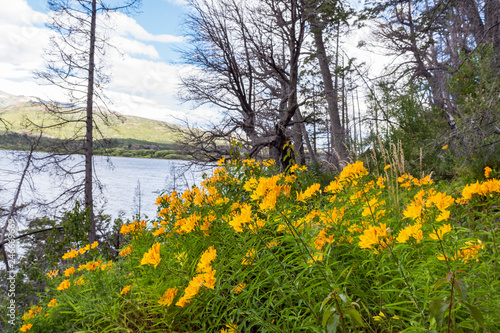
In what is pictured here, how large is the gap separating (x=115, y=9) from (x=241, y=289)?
11.8 meters

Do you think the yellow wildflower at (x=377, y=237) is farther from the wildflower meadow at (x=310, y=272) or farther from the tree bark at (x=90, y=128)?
the tree bark at (x=90, y=128)

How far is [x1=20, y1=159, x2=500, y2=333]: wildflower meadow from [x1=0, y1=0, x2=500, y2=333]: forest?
1 cm

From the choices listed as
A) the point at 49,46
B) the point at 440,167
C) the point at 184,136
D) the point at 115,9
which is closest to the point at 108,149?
the point at 184,136

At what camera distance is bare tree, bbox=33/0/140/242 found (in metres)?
8.97

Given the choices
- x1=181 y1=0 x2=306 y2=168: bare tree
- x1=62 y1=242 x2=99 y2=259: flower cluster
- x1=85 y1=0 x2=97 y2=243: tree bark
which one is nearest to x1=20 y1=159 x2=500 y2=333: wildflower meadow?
x1=62 y1=242 x2=99 y2=259: flower cluster

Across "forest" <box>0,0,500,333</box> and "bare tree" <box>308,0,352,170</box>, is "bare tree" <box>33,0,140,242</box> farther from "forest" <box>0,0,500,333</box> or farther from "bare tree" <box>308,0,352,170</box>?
"bare tree" <box>308,0,352,170</box>

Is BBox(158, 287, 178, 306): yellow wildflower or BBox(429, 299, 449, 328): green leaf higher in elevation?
BBox(429, 299, 449, 328): green leaf

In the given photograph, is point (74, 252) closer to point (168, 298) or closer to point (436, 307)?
point (168, 298)

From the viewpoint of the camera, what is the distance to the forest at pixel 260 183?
1111 millimetres

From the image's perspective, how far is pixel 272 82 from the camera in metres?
10.4

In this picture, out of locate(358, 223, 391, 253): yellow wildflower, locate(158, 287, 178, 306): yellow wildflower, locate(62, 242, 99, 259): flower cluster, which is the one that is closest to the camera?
locate(358, 223, 391, 253): yellow wildflower

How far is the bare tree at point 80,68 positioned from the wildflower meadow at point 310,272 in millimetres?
8548

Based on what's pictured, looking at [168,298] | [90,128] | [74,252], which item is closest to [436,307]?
[168,298]

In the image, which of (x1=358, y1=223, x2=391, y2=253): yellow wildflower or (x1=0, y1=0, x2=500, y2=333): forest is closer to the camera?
(x1=358, y1=223, x2=391, y2=253): yellow wildflower
